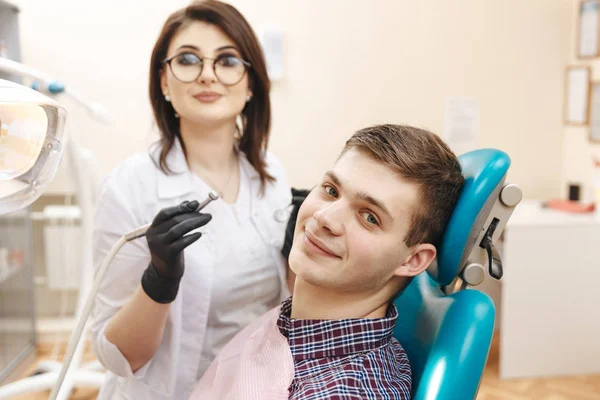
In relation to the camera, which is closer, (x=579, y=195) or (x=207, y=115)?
(x=207, y=115)

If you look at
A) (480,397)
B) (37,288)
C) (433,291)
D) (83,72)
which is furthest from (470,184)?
(37,288)

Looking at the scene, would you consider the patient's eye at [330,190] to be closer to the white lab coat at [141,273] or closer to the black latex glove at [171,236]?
the black latex glove at [171,236]

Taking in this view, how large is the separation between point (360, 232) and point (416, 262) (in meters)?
0.14

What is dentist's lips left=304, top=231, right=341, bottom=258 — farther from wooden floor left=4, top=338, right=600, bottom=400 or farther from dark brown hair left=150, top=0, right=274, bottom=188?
wooden floor left=4, top=338, right=600, bottom=400

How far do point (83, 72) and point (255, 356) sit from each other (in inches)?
92.3

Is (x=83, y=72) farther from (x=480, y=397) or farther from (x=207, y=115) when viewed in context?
(x=480, y=397)

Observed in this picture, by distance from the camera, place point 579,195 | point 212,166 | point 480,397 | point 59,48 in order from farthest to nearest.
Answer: point 579,195 → point 59,48 → point 480,397 → point 212,166

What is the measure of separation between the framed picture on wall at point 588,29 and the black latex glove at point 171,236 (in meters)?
2.90

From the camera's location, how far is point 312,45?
3160 millimetres

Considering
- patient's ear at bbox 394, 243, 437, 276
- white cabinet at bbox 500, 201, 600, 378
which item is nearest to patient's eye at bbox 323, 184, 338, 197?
patient's ear at bbox 394, 243, 437, 276

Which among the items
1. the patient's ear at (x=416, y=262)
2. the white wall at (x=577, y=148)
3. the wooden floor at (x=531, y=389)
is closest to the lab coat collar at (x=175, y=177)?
the patient's ear at (x=416, y=262)

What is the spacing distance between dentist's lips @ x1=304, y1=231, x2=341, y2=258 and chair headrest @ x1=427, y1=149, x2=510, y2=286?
201 mm

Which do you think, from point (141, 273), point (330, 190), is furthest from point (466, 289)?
point (141, 273)

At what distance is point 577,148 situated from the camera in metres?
3.38
